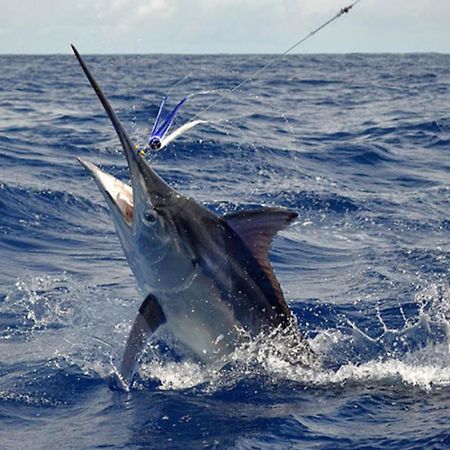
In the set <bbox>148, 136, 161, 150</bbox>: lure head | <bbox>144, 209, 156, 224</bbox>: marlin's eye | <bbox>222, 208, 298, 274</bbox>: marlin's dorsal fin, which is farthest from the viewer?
<bbox>148, 136, 161, 150</bbox>: lure head

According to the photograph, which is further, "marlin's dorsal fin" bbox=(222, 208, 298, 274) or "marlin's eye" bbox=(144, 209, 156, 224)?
"marlin's dorsal fin" bbox=(222, 208, 298, 274)

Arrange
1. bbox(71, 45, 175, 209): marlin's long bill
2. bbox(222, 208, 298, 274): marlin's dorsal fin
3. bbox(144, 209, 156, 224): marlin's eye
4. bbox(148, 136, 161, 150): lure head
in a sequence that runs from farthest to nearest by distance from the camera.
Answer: bbox(148, 136, 161, 150): lure head → bbox(222, 208, 298, 274): marlin's dorsal fin → bbox(144, 209, 156, 224): marlin's eye → bbox(71, 45, 175, 209): marlin's long bill

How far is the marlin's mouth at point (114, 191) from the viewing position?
251 inches

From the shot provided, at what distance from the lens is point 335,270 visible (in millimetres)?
11117

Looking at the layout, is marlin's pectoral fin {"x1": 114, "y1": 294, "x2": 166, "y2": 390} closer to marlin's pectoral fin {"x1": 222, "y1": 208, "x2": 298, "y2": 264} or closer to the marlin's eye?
the marlin's eye

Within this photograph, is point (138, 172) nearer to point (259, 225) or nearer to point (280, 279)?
point (259, 225)

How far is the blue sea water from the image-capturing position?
20.8ft

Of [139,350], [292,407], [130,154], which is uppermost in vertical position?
[130,154]

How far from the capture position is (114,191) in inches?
257

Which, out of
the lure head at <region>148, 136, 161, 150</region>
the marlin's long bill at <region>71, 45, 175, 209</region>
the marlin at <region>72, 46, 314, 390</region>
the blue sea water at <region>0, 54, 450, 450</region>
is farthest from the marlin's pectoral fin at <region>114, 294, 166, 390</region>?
the lure head at <region>148, 136, 161, 150</region>

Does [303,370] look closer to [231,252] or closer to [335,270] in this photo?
[231,252]

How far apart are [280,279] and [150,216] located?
4570 millimetres

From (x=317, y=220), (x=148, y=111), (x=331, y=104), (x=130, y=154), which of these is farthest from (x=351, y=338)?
(x=331, y=104)

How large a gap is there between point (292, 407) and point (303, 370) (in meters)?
0.58
